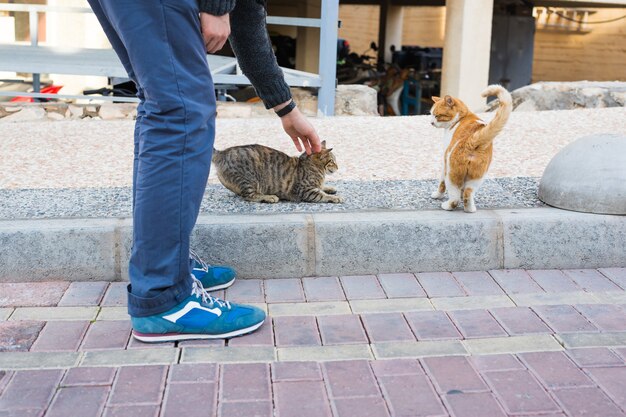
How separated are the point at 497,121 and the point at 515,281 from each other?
0.76 m

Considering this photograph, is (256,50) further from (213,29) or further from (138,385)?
(138,385)

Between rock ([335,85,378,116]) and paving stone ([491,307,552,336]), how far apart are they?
238 inches

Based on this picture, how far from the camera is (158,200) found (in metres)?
2.64

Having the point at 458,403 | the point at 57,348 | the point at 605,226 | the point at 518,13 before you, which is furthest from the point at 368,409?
the point at 518,13

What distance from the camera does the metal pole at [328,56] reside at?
28.6ft

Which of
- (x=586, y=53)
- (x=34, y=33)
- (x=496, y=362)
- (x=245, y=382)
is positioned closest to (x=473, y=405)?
(x=496, y=362)

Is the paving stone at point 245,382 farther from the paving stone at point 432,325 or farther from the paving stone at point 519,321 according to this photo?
the paving stone at point 519,321

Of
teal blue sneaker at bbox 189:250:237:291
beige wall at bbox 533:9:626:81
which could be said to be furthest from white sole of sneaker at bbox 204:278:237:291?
beige wall at bbox 533:9:626:81

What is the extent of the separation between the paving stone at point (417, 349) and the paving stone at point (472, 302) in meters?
0.36

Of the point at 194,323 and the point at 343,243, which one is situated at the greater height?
the point at 343,243

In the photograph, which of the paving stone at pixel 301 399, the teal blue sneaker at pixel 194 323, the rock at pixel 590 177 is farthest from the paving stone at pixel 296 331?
the rock at pixel 590 177

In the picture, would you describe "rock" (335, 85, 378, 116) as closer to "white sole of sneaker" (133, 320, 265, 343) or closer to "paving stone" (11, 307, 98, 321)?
"paving stone" (11, 307, 98, 321)

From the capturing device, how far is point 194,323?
282 centimetres

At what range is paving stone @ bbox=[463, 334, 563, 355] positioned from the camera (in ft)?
9.20
